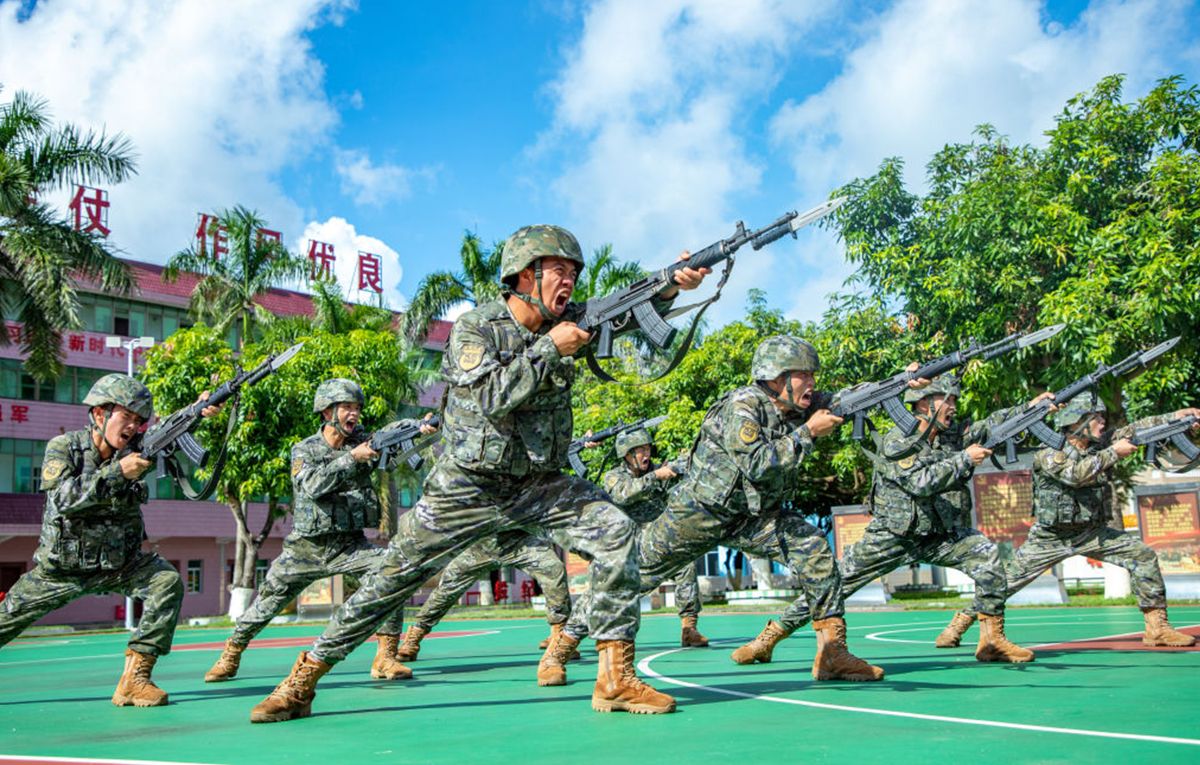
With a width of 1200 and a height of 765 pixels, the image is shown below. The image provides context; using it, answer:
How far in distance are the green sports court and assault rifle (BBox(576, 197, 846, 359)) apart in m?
2.05

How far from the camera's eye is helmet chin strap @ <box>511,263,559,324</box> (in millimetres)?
6508

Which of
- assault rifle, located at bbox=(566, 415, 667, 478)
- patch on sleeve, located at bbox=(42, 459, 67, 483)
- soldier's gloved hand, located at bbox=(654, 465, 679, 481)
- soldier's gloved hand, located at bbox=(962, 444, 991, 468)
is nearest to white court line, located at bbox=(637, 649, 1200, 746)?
soldier's gloved hand, located at bbox=(962, 444, 991, 468)

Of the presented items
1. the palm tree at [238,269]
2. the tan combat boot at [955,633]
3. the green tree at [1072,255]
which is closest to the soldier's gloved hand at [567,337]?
the tan combat boot at [955,633]

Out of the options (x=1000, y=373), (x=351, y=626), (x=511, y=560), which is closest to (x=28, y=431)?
(x=1000, y=373)

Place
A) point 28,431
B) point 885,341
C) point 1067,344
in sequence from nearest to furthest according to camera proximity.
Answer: point 1067,344 → point 885,341 → point 28,431

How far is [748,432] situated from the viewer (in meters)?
7.43

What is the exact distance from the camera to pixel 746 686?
7629 millimetres

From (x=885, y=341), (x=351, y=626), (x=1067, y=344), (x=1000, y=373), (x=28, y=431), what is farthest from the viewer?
(x=28, y=431)

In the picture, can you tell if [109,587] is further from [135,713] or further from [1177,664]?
[1177,664]

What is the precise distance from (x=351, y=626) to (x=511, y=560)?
3612mm

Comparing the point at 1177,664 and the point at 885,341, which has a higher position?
the point at 885,341

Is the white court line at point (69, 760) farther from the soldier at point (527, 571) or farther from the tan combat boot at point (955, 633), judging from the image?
the tan combat boot at point (955, 633)

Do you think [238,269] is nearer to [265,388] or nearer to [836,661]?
[265,388]

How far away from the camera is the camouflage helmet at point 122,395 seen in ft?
27.2
